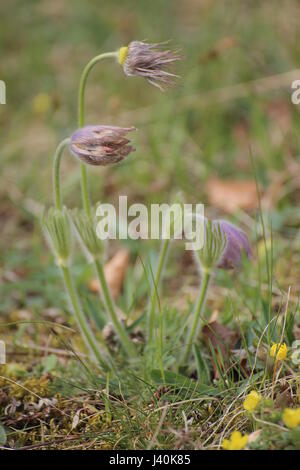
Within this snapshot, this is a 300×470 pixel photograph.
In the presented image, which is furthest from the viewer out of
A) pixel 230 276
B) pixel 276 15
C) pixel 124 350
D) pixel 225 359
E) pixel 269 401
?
pixel 276 15

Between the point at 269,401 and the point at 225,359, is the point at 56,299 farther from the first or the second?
the point at 269,401

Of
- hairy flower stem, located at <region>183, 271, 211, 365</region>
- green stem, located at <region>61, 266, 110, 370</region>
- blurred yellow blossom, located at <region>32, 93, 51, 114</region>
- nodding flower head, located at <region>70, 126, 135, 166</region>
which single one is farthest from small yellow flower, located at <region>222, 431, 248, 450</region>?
blurred yellow blossom, located at <region>32, 93, 51, 114</region>

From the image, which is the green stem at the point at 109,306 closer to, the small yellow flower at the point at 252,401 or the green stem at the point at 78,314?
the green stem at the point at 78,314

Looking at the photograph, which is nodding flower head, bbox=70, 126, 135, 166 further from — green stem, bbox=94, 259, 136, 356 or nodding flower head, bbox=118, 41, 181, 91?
green stem, bbox=94, 259, 136, 356

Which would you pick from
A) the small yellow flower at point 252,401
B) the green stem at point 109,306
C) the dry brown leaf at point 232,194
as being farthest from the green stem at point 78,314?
the dry brown leaf at point 232,194

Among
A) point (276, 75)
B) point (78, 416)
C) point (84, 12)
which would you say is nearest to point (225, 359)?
point (78, 416)

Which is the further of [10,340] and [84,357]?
[10,340]
